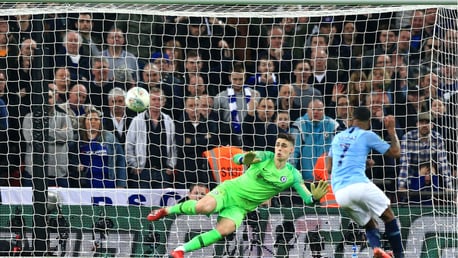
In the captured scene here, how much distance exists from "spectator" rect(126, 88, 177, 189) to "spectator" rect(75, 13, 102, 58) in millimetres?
750

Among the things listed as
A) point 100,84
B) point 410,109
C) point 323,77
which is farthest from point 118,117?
point 410,109

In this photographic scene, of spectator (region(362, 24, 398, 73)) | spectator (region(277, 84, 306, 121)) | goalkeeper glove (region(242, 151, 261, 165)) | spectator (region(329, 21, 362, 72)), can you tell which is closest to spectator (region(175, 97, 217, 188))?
spectator (region(277, 84, 306, 121))

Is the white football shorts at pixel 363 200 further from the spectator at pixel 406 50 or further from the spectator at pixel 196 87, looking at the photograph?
the spectator at pixel 196 87

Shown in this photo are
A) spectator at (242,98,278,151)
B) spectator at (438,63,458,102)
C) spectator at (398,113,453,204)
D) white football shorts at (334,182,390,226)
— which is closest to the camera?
white football shorts at (334,182,390,226)

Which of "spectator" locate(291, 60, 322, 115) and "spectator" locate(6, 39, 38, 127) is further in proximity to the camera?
"spectator" locate(291, 60, 322, 115)

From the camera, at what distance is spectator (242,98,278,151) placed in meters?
12.5

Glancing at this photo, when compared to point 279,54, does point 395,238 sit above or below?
below

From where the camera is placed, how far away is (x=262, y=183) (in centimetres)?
1193

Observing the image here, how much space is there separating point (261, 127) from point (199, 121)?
640 mm

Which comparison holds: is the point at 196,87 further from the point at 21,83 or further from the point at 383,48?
the point at 383,48

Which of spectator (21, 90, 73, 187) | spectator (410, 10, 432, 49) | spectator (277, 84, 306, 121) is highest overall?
spectator (410, 10, 432, 49)

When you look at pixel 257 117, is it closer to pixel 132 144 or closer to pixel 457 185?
pixel 132 144

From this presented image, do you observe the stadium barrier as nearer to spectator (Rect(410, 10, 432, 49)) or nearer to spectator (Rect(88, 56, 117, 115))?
spectator (Rect(88, 56, 117, 115))

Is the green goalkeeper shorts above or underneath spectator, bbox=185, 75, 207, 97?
underneath
